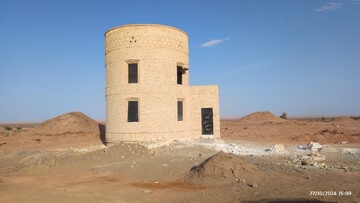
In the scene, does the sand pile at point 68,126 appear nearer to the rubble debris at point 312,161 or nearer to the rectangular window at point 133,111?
the rectangular window at point 133,111

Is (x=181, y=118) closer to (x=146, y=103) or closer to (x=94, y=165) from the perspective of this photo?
(x=146, y=103)

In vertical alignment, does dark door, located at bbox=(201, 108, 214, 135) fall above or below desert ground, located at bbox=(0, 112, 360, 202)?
above

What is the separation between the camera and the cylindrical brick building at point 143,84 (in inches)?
792

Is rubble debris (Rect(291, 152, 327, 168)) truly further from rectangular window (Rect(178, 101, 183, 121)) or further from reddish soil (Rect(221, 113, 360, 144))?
reddish soil (Rect(221, 113, 360, 144))

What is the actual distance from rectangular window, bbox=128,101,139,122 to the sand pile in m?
13.8

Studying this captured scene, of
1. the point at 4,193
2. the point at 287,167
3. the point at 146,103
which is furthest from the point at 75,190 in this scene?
the point at 146,103

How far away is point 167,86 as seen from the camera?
20.7 m

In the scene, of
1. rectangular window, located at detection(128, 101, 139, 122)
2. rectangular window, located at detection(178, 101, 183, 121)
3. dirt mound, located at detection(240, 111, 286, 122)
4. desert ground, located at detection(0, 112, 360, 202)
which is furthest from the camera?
dirt mound, located at detection(240, 111, 286, 122)

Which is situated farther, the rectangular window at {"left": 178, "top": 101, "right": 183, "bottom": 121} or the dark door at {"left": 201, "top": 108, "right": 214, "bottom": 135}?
the dark door at {"left": 201, "top": 108, "right": 214, "bottom": 135}

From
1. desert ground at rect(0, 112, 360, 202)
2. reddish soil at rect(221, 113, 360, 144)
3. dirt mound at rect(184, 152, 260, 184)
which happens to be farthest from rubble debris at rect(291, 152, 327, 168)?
reddish soil at rect(221, 113, 360, 144)

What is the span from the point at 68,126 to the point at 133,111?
1913cm

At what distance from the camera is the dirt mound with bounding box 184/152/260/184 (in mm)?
11133

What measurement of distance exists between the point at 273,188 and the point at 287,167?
3245mm

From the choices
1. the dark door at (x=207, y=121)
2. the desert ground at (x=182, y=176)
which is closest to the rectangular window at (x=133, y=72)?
the desert ground at (x=182, y=176)
